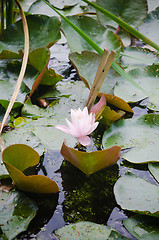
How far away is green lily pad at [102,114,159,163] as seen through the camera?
1032 mm

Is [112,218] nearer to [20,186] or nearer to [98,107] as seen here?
[20,186]

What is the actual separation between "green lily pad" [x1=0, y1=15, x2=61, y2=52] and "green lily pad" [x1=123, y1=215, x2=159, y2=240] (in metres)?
1.13

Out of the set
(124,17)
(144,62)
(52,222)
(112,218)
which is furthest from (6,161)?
(124,17)

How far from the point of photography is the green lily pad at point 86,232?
0.76 metres

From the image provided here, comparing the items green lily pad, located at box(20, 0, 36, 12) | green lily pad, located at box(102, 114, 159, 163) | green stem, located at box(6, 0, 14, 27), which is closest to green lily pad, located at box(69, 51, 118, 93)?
green lily pad, located at box(102, 114, 159, 163)

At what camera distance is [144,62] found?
1.62 metres

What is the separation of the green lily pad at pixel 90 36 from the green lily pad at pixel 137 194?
32.1 inches

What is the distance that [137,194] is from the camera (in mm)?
887

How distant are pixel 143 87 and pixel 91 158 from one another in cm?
63

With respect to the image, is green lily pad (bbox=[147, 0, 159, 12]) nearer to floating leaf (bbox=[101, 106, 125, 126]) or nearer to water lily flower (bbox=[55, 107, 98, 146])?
floating leaf (bbox=[101, 106, 125, 126])

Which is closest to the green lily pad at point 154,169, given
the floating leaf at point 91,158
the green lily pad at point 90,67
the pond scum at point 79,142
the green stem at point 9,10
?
the pond scum at point 79,142

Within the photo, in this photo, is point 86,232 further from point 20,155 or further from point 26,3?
point 26,3

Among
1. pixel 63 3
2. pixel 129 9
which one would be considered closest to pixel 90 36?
pixel 129 9

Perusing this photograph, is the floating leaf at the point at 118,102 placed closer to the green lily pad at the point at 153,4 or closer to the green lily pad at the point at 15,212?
the green lily pad at the point at 15,212
